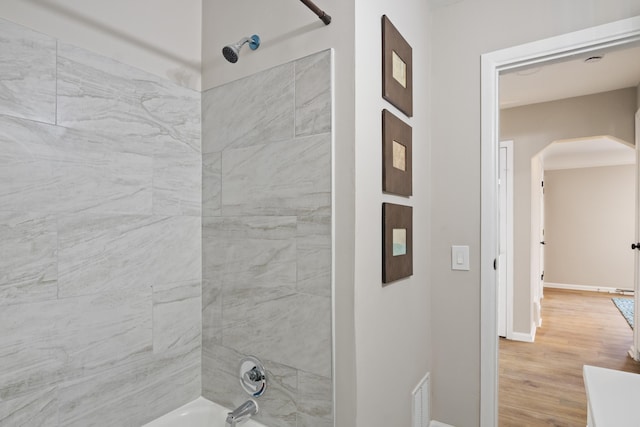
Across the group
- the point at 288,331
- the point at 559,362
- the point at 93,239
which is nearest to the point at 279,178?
the point at 288,331

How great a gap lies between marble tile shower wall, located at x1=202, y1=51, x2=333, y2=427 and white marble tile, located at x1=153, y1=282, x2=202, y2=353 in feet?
0.16

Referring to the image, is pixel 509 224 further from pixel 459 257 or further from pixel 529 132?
pixel 459 257

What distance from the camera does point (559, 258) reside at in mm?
7281

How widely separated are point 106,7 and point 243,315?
1.37 meters

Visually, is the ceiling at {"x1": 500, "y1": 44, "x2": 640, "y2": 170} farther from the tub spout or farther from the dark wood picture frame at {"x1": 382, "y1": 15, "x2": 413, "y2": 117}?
the tub spout

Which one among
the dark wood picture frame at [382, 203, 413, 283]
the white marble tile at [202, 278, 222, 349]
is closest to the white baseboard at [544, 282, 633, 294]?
the dark wood picture frame at [382, 203, 413, 283]

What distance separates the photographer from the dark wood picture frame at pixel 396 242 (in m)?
1.47

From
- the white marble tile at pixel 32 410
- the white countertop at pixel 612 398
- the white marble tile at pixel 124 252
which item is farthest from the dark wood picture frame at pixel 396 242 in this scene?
the white marble tile at pixel 32 410

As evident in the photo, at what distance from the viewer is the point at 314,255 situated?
136 cm

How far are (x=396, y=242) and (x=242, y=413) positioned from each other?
979mm

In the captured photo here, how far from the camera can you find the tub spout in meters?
1.47

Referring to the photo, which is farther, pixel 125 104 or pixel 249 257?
pixel 249 257

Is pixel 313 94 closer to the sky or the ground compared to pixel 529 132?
closer to the ground

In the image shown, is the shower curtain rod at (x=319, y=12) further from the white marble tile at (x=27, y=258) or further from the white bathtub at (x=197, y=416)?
the white bathtub at (x=197, y=416)
